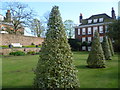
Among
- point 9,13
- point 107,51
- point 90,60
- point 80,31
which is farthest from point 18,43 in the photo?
point 80,31


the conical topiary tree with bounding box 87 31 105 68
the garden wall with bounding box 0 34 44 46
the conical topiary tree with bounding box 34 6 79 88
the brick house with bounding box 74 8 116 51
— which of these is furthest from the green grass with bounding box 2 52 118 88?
the brick house with bounding box 74 8 116 51

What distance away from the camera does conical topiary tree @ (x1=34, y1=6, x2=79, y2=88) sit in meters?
4.09

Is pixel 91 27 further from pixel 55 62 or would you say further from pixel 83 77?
pixel 55 62

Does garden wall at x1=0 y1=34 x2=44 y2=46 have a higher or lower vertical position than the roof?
lower

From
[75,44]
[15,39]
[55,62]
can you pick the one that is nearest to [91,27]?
[75,44]

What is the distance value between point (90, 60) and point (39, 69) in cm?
617

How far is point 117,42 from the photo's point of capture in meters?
28.9

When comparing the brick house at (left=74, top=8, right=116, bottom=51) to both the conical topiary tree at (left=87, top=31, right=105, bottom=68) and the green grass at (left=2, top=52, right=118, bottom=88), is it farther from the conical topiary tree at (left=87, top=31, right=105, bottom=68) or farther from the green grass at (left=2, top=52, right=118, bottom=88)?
the green grass at (left=2, top=52, right=118, bottom=88)

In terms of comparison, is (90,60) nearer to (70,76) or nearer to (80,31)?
(70,76)

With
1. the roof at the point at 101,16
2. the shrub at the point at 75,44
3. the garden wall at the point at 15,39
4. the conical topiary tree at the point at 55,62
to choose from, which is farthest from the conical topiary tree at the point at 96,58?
the roof at the point at 101,16

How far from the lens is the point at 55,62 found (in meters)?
4.17

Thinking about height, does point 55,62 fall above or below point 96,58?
above

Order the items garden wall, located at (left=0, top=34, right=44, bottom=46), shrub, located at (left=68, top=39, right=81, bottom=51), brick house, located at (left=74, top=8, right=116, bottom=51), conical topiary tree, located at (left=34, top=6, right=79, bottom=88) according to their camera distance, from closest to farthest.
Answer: conical topiary tree, located at (left=34, top=6, right=79, bottom=88), garden wall, located at (left=0, top=34, right=44, bottom=46), shrub, located at (left=68, top=39, right=81, bottom=51), brick house, located at (left=74, top=8, right=116, bottom=51)

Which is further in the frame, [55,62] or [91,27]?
[91,27]
